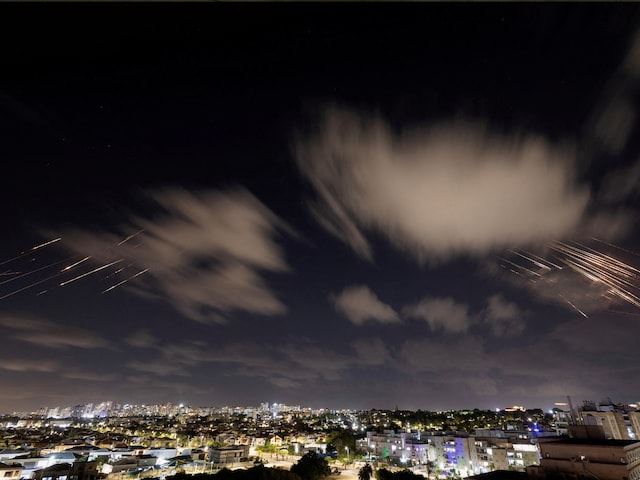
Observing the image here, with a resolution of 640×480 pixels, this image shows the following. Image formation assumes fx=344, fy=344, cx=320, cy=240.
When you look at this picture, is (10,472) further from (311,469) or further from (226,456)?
(311,469)

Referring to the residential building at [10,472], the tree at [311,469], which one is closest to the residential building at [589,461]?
the tree at [311,469]

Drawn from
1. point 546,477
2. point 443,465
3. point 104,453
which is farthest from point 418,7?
point 104,453

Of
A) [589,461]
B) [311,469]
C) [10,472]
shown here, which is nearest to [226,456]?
[311,469]

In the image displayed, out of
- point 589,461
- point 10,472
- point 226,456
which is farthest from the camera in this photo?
point 226,456

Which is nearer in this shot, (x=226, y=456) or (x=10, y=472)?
(x=10, y=472)

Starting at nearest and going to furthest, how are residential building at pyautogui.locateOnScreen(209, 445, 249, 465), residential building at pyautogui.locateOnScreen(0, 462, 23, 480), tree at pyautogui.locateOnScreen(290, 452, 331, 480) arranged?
1. tree at pyautogui.locateOnScreen(290, 452, 331, 480)
2. residential building at pyautogui.locateOnScreen(0, 462, 23, 480)
3. residential building at pyautogui.locateOnScreen(209, 445, 249, 465)

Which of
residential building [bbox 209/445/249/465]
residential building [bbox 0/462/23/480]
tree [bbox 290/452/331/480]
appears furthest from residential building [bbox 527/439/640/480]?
residential building [bbox 0/462/23/480]

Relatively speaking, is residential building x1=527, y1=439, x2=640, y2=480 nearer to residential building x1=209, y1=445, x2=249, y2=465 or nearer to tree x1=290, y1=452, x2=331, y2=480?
tree x1=290, y1=452, x2=331, y2=480

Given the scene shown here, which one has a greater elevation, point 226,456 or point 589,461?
point 589,461

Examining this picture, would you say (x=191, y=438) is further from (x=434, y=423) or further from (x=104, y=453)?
(x=434, y=423)
